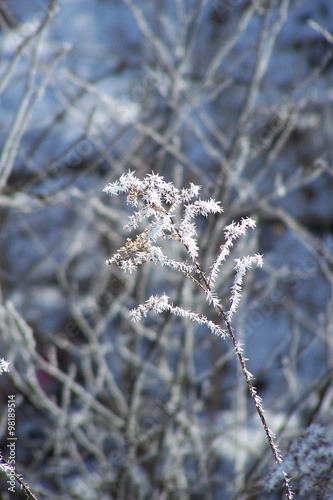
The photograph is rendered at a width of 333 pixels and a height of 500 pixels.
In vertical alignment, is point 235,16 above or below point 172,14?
below

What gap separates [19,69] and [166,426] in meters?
3.26

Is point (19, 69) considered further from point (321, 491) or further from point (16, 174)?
point (321, 491)

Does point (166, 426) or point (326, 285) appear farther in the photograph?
point (326, 285)

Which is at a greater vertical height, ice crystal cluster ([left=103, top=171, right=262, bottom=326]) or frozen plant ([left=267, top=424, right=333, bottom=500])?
ice crystal cluster ([left=103, top=171, right=262, bottom=326])

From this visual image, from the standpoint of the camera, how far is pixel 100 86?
412 centimetres

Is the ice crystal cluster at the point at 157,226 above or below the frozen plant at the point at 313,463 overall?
above

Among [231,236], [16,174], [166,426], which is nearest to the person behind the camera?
[231,236]

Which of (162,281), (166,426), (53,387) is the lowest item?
(166,426)

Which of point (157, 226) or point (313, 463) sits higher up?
point (157, 226)

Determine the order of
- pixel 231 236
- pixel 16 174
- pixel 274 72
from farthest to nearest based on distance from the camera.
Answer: pixel 274 72 → pixel 16 174 → pixel 231 236

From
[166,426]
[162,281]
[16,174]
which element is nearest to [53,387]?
[162,281]

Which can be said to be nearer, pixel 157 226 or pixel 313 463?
pixel 157 226

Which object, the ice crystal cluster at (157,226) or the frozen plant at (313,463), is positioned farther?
the frozen plant at (313,463)

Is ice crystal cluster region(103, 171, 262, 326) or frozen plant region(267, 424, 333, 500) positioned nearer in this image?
ice crystal cluster region(103, 171, 262, 326)
